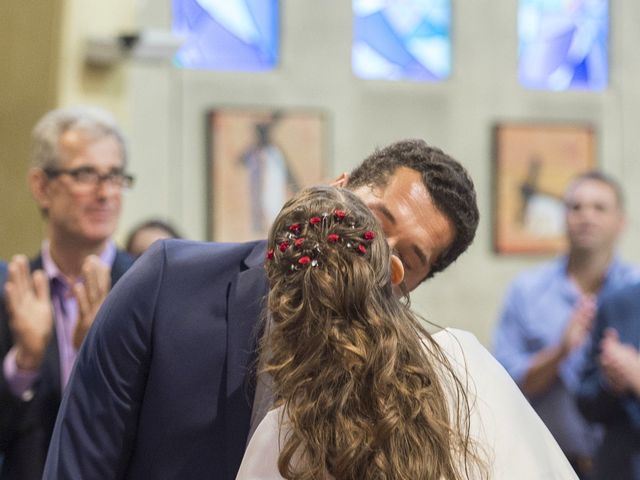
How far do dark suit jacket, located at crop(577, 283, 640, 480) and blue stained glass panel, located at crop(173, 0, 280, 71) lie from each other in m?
7.88

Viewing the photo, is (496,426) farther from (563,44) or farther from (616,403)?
(563,44)

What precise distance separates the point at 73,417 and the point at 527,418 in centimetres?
87

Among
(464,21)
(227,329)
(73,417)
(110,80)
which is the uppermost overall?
(464,21)

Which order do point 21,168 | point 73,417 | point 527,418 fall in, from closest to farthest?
point 527,418, point 73,417, point 21,168

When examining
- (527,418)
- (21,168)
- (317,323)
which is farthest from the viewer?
(21,168)

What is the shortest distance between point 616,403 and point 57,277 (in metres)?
2.28

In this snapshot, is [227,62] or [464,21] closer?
[227,62]

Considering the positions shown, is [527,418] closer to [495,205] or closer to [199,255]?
[199,255]

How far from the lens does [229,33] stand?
42.3 feet

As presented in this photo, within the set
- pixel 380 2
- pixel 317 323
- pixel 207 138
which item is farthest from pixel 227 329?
pixel 380 2

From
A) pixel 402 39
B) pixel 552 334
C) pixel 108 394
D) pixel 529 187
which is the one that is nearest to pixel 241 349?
pixel 108 394

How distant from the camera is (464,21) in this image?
13711 millimetres

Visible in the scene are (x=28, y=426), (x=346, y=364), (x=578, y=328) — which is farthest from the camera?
(x=578, y=328)

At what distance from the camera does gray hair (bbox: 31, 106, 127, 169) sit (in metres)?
4.37
